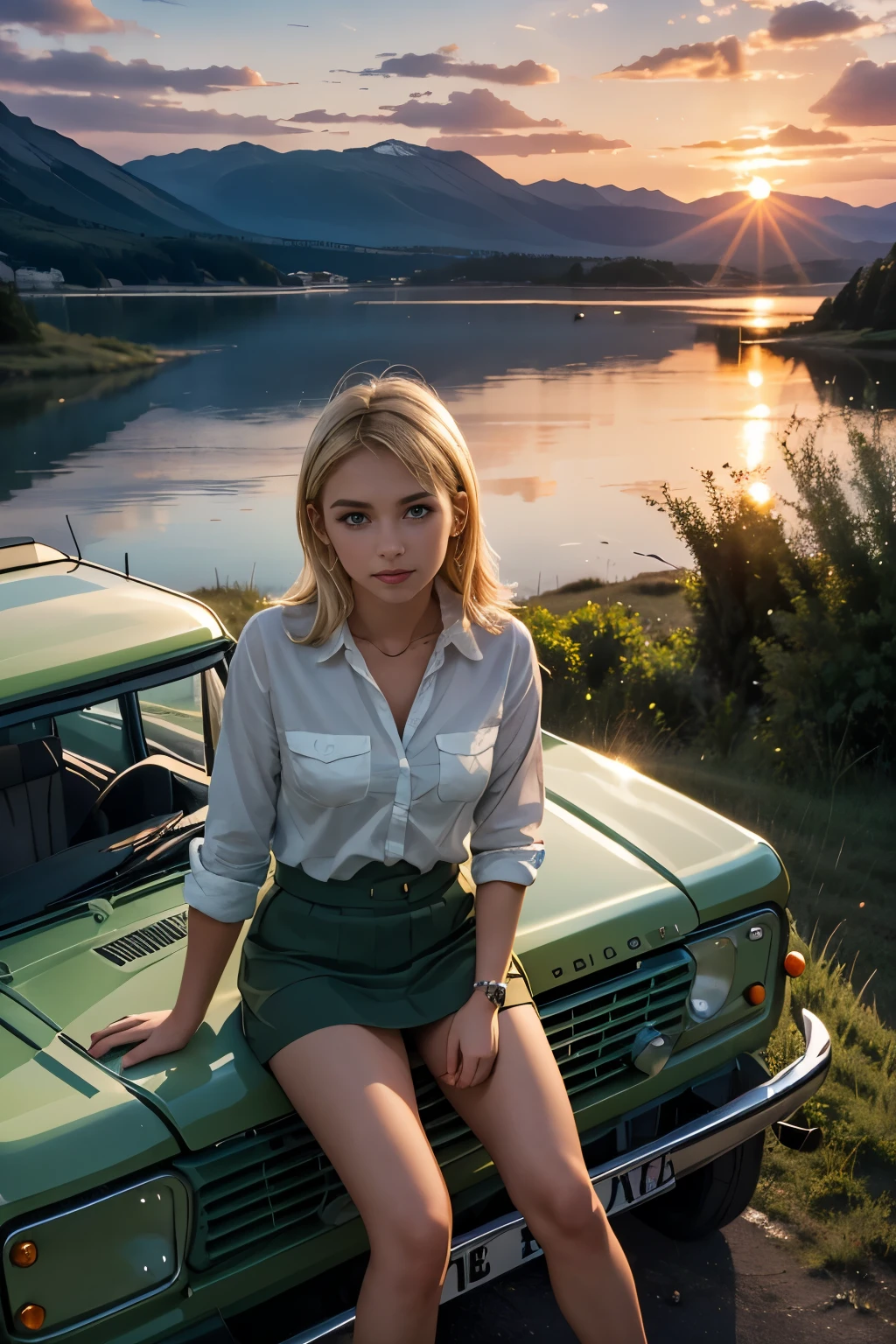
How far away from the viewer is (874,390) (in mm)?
8367

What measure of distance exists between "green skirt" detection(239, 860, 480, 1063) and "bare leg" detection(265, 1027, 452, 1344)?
0.08 meters

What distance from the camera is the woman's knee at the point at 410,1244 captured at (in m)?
1.83

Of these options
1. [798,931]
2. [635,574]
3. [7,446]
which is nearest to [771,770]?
[798,931]

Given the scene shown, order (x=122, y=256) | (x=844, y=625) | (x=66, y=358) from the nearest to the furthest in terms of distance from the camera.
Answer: (x=844, y=625)
(x=122, y=256)
(x=66, y=358)

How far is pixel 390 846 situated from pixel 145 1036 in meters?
0.59

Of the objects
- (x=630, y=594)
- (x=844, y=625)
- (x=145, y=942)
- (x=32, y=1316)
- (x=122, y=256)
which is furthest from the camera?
(x=122, y=256)

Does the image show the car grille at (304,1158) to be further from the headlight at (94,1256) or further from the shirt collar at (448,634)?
the shirt collar at (448,634)

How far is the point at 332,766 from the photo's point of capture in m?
2.12

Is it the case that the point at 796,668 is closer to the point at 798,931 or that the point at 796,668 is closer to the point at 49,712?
the point at 798,931

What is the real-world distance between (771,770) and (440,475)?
6.57 meters

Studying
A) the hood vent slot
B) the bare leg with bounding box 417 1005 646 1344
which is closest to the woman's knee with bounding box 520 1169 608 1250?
the bare leg with bounding box 417 1005 646 1344

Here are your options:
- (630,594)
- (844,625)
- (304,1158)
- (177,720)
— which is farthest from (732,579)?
(304,1158)

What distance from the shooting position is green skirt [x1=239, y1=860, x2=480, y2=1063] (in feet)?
6.77

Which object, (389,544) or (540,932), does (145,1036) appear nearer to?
(540,932)
